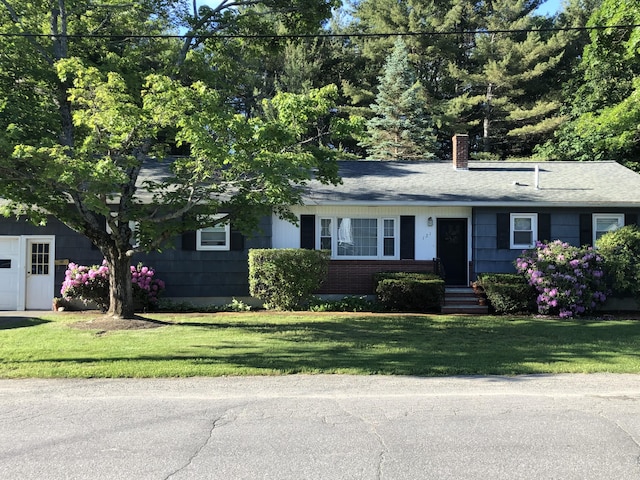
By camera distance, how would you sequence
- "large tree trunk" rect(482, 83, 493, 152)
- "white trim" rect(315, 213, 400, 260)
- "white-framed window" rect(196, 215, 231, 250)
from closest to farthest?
"white-framed window" rect(196, 215, 231, 250) → "white trim" rect(315, 213, 400, 260) → "large tree trunk" rect(482, 83, 493, 152)

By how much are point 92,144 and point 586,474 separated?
9.48 metres

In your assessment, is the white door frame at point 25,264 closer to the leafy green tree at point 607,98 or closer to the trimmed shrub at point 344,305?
the trimmed shrub at point 344,305

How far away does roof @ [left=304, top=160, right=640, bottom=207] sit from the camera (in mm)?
16266

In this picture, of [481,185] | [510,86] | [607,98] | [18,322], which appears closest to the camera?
[18,322]

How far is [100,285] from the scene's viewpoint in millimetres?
14656

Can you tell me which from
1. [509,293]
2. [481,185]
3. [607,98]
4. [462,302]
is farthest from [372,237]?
[607,98]

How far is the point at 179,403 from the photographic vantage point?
636cm

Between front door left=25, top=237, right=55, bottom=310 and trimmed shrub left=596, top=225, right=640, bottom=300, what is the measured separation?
51.3 feet

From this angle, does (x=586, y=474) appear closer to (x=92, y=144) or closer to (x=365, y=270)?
(x=92, y=144)

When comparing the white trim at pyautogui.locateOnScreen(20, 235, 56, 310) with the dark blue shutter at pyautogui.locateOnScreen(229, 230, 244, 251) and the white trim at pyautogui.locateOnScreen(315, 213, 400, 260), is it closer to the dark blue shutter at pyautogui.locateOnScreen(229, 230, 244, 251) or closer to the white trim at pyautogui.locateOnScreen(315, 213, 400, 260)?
the dark blue shutter at pyautogui.locateOnScreen(229, 230, 244, 251)

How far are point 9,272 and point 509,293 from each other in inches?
557

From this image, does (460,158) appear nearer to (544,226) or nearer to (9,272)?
(544,226)

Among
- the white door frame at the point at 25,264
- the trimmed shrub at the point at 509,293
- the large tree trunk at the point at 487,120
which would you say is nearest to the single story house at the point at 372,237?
the white door frame at the point at 25,264

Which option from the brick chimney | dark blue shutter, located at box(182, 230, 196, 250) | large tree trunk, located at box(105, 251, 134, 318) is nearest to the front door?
dark blue shutter, located at box(182, 230, 196, 250)
